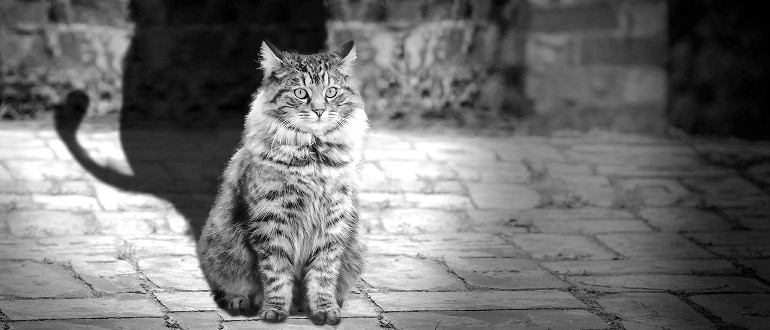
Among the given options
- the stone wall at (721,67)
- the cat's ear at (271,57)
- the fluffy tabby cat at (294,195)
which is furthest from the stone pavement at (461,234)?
the cat's ear at (271,57)

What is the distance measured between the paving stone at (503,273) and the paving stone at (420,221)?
0.69 meters

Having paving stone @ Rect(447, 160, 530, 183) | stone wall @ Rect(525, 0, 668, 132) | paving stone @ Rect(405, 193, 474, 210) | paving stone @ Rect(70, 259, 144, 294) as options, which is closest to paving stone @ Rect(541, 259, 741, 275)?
paving stone @ Rect(405, 193, 474, 210)

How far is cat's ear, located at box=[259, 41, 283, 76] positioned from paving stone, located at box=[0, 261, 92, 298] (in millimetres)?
1241

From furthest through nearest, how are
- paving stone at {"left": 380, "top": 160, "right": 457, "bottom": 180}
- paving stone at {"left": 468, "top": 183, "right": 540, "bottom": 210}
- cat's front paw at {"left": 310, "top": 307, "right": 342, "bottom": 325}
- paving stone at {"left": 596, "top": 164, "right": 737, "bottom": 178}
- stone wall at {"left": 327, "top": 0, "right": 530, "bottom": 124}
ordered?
1. stone wall at {"left": 327, "top": 0, "right": 530, "bottom": 124}
2. paving stone at {"left": 596, "top": 164, "right": 737, "bottom": 178}
3. paving stone at {"left": 380, "top": 160, "right": 457, "bottom": 180}
4. paving stone at {"left": 468, "top": 183, "right": 540, "bottom": 210}
5. cat's front paw at {"left": 310, "top": 307, "right": 342, "bottom": 325}

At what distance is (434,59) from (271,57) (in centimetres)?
369

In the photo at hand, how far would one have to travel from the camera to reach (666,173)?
22.7 feet

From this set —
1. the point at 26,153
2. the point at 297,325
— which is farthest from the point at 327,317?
the point at 26,153

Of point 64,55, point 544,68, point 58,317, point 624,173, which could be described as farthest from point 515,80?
point 58,317

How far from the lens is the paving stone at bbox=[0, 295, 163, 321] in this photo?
4082 millimetres

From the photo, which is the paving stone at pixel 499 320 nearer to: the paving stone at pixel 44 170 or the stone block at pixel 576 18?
the paving stone at pixel 44 170

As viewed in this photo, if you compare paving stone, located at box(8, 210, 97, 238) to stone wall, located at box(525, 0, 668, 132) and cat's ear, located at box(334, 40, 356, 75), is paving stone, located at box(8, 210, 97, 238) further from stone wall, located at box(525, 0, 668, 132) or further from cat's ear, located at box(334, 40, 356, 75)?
stone wall, located at box(525, 0, 668, 132)

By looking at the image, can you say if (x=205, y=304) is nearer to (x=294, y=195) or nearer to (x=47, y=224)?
(x=294, y=195)

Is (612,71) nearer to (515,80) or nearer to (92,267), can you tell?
(515,80)

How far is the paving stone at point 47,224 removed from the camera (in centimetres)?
546
